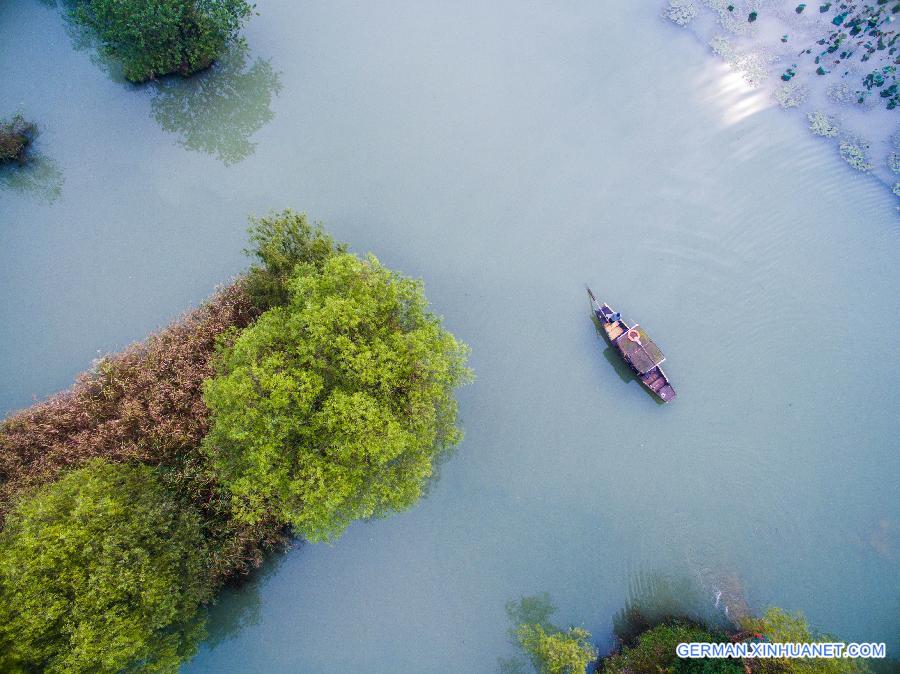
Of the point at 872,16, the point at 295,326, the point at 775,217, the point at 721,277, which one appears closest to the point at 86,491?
the point at 295,326

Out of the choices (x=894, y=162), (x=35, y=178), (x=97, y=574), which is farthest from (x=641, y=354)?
(x=35, y=178)

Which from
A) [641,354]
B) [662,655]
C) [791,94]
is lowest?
[662,655]

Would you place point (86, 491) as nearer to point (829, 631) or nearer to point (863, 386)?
point (829, 631)

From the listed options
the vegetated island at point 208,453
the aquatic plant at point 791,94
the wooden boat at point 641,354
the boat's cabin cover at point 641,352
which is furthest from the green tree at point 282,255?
the aquatic plant at point 791,94

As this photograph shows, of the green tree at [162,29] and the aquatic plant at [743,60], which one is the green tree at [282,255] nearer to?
the green tree at [162,29]

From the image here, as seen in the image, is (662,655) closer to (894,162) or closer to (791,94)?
(894,162)

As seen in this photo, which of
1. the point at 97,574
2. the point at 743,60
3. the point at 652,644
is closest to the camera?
the point at 97,574
